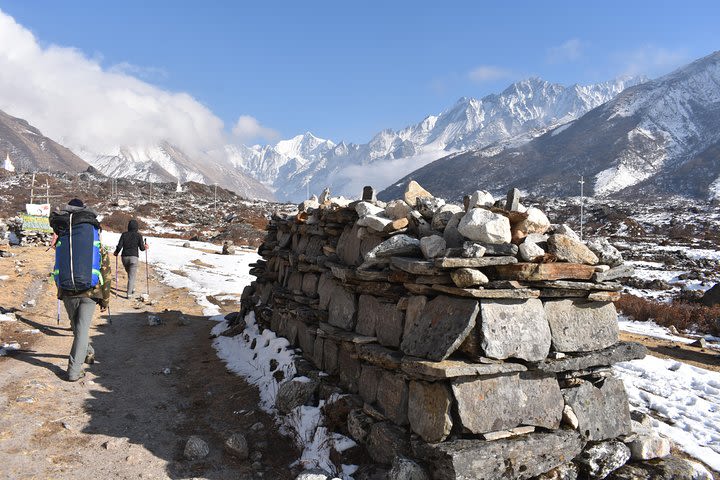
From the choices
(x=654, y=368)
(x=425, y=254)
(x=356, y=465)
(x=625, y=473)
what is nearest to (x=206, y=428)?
(x=356, y=465)

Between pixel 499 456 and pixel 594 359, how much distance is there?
167cm

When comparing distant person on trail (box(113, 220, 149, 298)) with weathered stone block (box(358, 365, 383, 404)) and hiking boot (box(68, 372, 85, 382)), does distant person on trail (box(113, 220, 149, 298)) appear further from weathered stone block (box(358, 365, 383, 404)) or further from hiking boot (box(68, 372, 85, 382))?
weathered stone block (box(358, 365, 383, 404))

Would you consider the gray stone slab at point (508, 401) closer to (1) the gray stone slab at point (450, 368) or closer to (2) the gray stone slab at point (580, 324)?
(1) the gray stone slab at point (450, 368)

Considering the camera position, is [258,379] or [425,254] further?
[258,379]

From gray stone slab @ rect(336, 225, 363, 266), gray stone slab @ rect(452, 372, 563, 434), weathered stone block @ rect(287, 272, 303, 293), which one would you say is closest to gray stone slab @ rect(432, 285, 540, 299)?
gray stone slab @ rect(452, 372, 563, 434)

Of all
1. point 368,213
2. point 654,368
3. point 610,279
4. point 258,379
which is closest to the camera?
point 610,279

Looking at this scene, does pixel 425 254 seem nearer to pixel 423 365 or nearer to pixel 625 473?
pixel 423 365

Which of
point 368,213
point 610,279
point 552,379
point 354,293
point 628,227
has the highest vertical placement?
point 628,227

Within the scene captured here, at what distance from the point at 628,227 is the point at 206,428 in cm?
6409

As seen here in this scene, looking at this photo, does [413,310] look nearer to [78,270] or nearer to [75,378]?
[78,270]

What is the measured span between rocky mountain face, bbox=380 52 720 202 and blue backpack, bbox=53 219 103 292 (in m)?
131

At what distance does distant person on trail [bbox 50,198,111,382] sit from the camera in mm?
6719

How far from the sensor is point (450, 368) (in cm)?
410

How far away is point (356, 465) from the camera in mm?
4840
